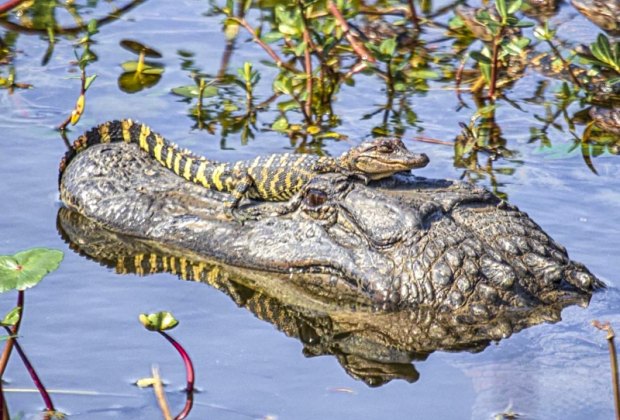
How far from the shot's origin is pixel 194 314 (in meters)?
6.74

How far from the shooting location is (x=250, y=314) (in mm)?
6781

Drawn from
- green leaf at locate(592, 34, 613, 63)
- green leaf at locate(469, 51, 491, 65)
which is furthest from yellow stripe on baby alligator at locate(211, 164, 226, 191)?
green leaf at locate(592, 34, 613, 63)

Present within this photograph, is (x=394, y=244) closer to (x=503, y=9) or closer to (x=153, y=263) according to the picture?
(x=153, y=263)

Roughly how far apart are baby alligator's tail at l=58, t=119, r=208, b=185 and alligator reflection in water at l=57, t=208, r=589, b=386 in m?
0.68

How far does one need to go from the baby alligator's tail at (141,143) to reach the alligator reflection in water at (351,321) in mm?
679

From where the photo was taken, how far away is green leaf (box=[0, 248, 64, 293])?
16.0 feet

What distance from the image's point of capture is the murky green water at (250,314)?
5770 mm

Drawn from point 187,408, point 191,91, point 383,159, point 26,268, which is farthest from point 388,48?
point 26,268

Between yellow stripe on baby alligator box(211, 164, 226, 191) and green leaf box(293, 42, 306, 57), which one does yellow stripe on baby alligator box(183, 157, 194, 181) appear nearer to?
yellow stripe on baby alligator box(211, 164, 226, 191)

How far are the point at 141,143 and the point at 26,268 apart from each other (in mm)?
2924

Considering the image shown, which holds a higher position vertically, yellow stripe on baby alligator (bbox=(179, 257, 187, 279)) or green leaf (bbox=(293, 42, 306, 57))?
green leaf (bbox=(293, 42, 306, 57))

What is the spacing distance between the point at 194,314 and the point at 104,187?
3.88 ft

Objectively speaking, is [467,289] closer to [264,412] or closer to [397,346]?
[397,346]

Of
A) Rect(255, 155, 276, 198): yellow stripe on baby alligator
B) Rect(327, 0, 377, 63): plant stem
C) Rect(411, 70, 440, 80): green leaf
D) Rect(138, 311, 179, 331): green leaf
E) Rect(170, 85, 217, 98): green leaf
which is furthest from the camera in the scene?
Rect(411, 70, 440, 80): green leaf
